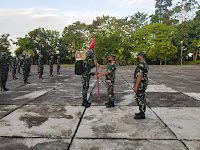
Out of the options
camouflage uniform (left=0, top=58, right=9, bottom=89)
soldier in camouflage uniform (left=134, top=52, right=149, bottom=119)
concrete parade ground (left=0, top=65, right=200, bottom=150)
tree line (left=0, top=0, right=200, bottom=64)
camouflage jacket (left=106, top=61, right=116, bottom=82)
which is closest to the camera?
concrete parade ground (left=0, top=65, right=200, bottom=150)

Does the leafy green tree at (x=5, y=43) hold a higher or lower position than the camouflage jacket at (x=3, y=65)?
higher

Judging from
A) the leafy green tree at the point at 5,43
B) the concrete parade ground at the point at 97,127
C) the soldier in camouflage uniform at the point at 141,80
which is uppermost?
the leafy green tree at the point at 5,43

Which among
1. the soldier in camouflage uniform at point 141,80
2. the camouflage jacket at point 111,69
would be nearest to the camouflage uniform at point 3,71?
the camouflage jacket at point 111,69

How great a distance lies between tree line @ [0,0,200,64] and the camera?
4062 centimetres

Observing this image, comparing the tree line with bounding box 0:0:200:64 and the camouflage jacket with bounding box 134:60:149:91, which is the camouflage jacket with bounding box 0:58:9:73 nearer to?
the camouflage jacket with bounding box 134:60:149:91

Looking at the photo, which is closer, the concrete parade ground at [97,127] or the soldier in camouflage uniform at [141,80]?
the concrete parade ground at [97,127]

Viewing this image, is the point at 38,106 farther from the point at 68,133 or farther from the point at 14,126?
the point at 68,133

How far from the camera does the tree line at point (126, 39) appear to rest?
40.6 m

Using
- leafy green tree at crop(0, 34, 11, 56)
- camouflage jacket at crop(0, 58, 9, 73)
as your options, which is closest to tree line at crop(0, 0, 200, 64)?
leafy green tree at crop(0, 34, 11, 56)

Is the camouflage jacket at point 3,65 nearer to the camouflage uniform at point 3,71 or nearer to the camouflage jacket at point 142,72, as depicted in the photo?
the camouflage uniform at point 3,71

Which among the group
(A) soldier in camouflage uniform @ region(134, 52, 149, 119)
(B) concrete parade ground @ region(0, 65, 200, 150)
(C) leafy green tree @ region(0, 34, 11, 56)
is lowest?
(B) concrete parade ground @ region(0, 65, 200, 150)

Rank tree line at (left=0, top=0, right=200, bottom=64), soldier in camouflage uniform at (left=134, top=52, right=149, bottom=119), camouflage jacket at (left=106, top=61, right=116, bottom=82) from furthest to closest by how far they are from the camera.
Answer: tree line at (left=0, top=0, right=200, bottom=64), camouflage jacket at (left=106, top=61, right=116, bottom=82), soldier in camouflage uniform at (left=134, top=52, right=149, bottom=119)

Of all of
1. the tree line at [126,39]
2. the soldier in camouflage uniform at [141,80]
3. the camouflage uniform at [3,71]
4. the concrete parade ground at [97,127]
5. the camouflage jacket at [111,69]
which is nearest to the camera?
the concrete parade ground at [97,127]

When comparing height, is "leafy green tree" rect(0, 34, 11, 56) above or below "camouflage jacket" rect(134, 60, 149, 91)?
above
